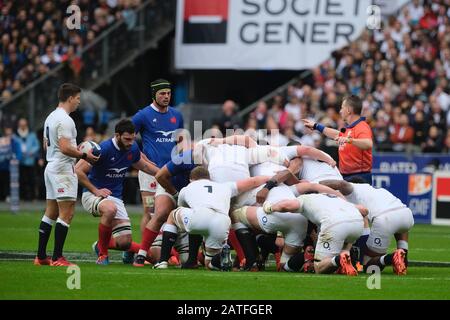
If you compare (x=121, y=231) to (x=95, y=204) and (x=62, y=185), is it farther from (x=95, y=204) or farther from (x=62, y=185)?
(x=62, y=185)

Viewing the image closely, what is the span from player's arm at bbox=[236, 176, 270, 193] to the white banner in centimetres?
1590

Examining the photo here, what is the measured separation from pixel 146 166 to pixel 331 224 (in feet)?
9.97

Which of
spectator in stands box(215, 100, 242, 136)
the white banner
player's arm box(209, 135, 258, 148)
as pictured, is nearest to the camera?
player's arm box(209, 135, 258, 148)

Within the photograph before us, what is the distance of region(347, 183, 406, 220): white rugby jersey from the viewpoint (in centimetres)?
1362

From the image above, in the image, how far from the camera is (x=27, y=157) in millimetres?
28109

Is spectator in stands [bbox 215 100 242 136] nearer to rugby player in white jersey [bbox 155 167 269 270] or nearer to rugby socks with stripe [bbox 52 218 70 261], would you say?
rugby player in white jersey [bbox 155 167 269 270]

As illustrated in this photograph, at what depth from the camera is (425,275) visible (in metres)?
13.3

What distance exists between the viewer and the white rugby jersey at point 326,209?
12.9 metres

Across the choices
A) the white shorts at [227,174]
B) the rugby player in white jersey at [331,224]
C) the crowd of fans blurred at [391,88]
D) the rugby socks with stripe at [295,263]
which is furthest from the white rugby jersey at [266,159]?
the crowd of fans blurred at [391,88]

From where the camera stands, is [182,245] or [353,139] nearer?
[182,245]

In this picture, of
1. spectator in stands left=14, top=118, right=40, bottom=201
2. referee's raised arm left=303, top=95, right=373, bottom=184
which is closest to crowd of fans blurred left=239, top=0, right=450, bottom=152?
spectator in stands left=14, top=118, right=40, bottom=201

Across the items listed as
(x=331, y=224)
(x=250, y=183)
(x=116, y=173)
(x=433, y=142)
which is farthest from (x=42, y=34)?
(x=331, y=224)
